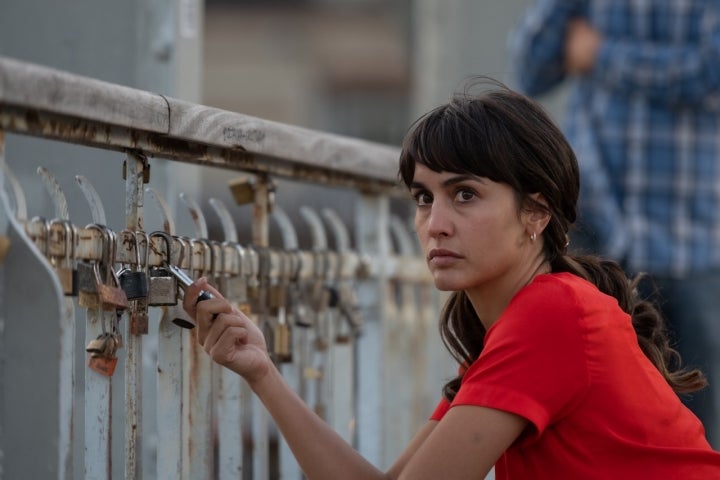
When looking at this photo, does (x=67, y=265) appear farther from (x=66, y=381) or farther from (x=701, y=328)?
(x=701, y=328)

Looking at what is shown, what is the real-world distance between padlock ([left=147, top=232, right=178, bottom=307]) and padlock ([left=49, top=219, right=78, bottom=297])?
0.70 ft

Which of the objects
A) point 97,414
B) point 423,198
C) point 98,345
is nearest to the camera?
Answer: point 98,345

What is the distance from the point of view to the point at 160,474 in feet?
9.77

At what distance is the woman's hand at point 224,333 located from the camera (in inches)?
110

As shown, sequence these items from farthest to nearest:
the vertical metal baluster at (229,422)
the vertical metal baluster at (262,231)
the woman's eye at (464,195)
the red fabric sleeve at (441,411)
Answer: the vertical metal baluster at (262,231) → the vertical metal baluster at (229,422) → the red fabric sleeve at (441,411) → the woman's eye at (464,195)

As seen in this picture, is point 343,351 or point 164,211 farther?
point 343,351

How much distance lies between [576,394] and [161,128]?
0.87 metres

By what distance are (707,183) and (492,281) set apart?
200 centimetres

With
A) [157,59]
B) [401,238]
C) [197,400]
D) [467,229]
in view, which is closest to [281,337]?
[197,400]

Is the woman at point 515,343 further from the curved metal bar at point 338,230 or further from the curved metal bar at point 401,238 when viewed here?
the curved metal bar at point 401,238

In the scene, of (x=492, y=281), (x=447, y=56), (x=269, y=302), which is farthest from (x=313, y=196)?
(x=492, y=281)

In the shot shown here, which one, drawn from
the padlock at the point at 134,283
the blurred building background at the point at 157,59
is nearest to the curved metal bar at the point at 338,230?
the blurred building background at the point at 157,59

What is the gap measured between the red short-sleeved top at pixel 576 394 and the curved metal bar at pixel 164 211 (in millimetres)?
627

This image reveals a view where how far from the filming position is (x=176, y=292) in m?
2.83
